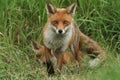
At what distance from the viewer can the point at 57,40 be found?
29.5ft

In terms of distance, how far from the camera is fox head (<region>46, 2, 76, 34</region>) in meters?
8.69

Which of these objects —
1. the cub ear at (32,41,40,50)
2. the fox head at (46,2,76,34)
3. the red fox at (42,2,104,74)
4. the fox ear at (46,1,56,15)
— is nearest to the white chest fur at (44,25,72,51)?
the red fox at (42,2,104,74)

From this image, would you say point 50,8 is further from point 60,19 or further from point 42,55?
point 42,55

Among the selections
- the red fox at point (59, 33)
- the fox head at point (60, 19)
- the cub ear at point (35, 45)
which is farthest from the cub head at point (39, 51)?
the fox head at point (60, 19)

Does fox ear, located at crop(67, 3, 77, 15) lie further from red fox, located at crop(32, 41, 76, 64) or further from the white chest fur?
red fox, located at crop(32, 41, 76, 64)

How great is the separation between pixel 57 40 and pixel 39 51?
0.40 metres

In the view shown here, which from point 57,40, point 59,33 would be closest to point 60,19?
point 59,33

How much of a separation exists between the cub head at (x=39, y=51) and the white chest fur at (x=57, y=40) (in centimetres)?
19

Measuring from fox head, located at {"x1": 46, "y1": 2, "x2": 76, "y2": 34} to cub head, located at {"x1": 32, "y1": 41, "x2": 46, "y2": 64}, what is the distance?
46 cm

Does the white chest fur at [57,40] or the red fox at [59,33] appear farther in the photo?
the white chest fur at [57,40]

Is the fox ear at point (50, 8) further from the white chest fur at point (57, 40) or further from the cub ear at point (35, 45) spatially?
the cub ear at point (35, 45)

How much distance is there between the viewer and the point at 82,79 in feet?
26.4

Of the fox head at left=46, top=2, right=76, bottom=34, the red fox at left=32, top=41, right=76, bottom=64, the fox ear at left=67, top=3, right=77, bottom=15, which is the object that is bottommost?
the red fox at left=32, top=41, right=76, bottom=64

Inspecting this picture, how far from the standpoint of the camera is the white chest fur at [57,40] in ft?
29.3
